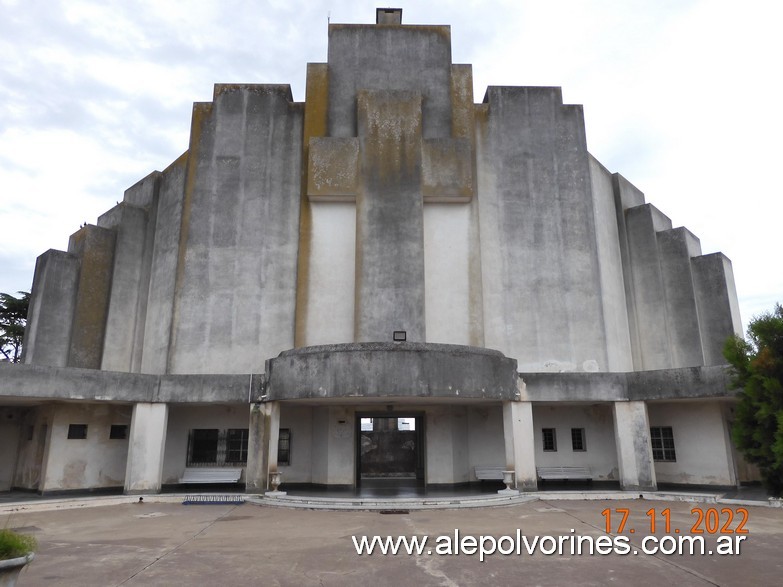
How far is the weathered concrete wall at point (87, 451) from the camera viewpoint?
1636 centimetres

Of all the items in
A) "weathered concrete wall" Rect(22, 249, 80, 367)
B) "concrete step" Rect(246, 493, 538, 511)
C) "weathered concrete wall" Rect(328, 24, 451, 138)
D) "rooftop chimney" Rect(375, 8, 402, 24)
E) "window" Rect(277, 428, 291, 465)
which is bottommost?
"concrete step" Rect(246, 493, 538, 511)

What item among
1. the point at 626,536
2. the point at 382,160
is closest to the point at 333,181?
the point at 382,160

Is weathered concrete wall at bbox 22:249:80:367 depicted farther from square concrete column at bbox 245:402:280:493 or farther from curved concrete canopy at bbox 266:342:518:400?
curved concrete canopy at bbox 266:342:518:400

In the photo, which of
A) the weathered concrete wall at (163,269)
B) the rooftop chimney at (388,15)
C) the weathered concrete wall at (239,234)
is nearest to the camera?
the weathered concrete wall at (239,234)

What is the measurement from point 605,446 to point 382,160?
12.7 meters

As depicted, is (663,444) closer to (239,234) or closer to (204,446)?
(204,446)

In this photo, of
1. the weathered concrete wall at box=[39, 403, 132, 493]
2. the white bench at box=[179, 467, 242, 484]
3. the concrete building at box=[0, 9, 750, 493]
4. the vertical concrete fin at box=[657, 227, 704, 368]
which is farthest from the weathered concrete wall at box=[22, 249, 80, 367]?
the vertical concrete fin at box=[657, 227, 704, 368]

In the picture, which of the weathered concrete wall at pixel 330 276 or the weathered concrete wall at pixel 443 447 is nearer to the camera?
the weathered concrete wall at pixel 443 447

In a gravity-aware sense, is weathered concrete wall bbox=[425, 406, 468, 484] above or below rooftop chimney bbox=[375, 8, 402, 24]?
below

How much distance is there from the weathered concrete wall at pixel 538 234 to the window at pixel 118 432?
41.1 ft

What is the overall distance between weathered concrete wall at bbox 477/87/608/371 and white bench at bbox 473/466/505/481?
363 centimetres

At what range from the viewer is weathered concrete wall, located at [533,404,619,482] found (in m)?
18.9

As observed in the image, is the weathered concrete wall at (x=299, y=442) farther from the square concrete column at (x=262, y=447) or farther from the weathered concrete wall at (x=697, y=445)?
the weathered concrete wall at (x=697, y=445)

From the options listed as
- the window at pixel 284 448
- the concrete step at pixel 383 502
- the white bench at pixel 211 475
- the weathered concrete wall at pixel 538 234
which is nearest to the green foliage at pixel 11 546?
the concrete step at pixel 383 502
